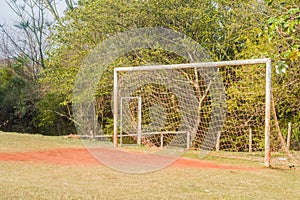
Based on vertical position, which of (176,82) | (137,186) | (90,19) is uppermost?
(90,19)

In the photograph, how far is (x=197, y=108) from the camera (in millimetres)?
11531

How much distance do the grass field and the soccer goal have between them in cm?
394

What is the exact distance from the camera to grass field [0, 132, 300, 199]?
4.36 m

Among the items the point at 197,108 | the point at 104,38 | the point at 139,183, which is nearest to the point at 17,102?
the point at 104,38

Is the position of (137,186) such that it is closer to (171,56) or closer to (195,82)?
(195,82)

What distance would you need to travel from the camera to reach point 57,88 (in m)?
18.1

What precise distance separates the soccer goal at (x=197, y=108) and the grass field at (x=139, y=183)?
12.9 feet

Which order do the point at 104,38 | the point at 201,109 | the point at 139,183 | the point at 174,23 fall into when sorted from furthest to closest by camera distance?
the point at 104,38
the point at 174,23
the point at 201,109
the point at 139,183

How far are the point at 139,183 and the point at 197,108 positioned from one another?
662cm

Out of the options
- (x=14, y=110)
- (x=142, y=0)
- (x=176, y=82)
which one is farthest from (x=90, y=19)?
(x=14, y=110)

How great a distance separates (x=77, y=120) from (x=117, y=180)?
545 inches

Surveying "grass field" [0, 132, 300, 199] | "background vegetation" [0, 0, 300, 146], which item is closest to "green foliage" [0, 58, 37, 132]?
"background vegetation" [0, 0, 300, 146]

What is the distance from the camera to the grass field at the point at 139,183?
171 inches

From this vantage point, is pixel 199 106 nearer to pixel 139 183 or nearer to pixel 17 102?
pixel 139 183
